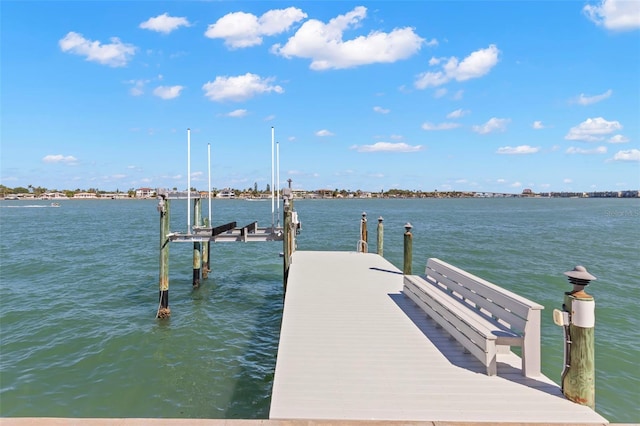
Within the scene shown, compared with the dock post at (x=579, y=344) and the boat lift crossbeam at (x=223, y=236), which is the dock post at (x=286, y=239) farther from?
the dock post at (x=579, y=344)

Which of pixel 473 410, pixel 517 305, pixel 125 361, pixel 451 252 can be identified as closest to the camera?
pixel 473 410

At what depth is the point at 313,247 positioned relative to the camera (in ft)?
97.5

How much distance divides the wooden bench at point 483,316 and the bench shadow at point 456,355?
0.12m

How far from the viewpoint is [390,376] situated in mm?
4934

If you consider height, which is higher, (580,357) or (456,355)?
(580,357)

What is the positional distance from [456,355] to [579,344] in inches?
65.2

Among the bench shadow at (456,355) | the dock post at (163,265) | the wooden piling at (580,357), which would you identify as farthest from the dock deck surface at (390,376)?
the dock post at (163,265)

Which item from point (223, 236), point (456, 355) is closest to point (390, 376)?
point (456, 355)

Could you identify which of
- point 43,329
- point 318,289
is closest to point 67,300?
point 43,329

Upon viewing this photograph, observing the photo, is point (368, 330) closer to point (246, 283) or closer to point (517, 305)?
Answer: point (517, 305)

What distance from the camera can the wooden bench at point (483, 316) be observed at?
16.1 feet

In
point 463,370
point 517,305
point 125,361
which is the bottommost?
point 125,361

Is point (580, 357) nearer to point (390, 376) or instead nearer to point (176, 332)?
point (390, 376)

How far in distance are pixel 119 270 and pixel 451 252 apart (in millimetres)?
22333
